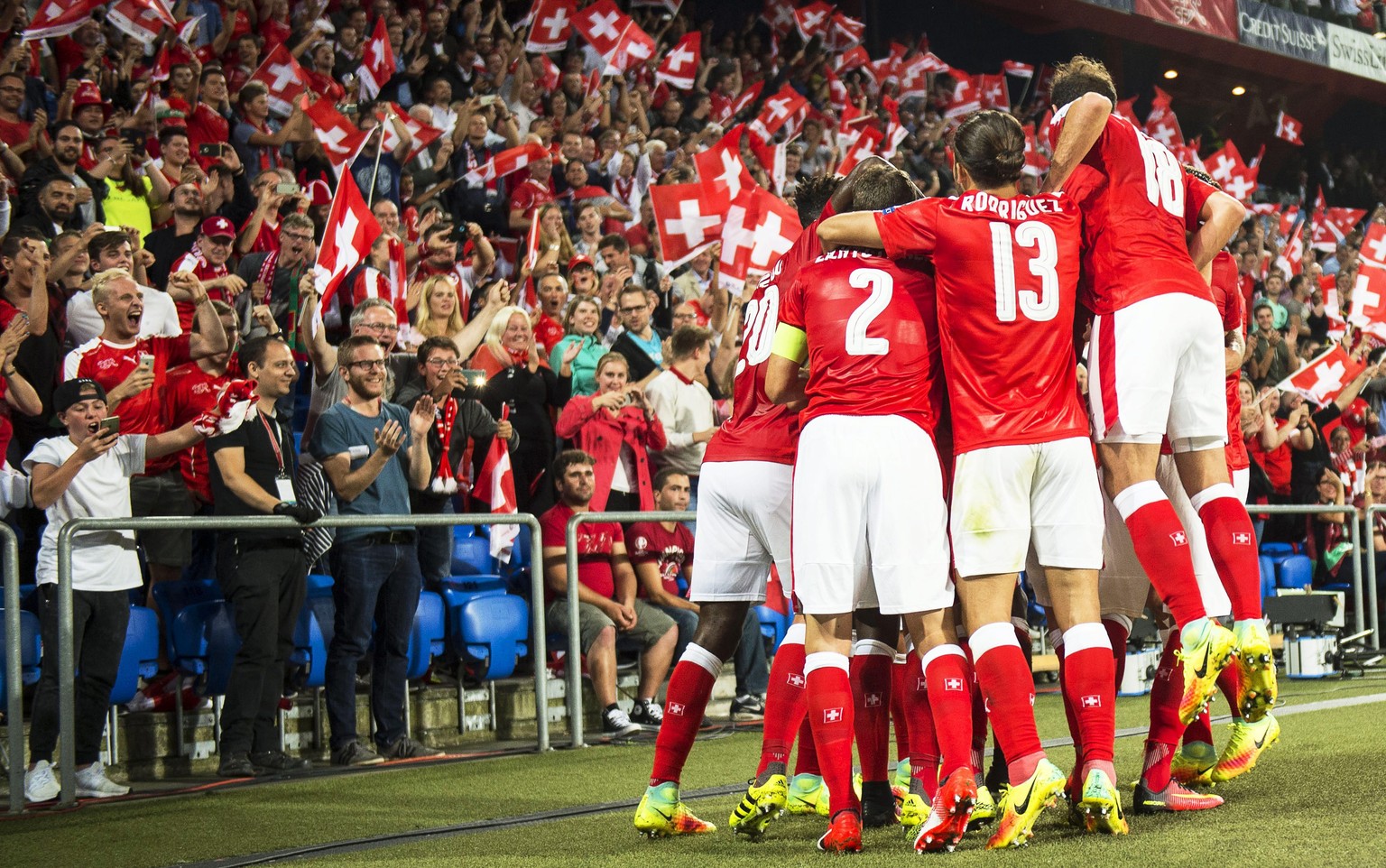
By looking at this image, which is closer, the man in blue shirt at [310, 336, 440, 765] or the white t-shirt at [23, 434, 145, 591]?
the white t-shirt at [23, 434, 145, 591]

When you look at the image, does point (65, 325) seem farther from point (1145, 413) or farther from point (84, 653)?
point (1145, 413)

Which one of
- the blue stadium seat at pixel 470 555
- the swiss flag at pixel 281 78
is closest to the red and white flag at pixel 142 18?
the swiss flag at pixel 281 78

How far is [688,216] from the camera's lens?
11586 mm

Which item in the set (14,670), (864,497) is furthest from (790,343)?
(14,670)

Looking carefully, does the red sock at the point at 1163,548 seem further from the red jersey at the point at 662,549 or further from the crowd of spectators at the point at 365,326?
the red jersey at the point at 662,549

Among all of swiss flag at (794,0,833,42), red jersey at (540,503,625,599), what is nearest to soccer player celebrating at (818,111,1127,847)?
red jersey at (540,503,625,599)

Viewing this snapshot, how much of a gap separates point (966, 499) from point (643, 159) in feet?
34.2

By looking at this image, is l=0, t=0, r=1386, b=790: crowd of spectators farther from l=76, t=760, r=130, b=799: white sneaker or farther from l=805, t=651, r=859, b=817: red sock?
l=805, t=651, r=859, b=817: red sock

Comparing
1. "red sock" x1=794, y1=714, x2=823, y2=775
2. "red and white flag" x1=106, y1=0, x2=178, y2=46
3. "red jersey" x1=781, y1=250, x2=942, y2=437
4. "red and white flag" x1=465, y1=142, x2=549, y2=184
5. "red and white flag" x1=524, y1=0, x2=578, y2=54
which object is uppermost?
"red and white flag" x1=524, y1=0, x2=578, y2=54

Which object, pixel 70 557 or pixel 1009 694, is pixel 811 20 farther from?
pixel 1009 694

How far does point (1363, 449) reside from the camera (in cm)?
1459

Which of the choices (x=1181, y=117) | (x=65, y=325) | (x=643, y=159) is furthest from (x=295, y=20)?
(x=1181, y=117)

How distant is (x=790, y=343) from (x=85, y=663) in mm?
3897

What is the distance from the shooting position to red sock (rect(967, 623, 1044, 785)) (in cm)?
420
